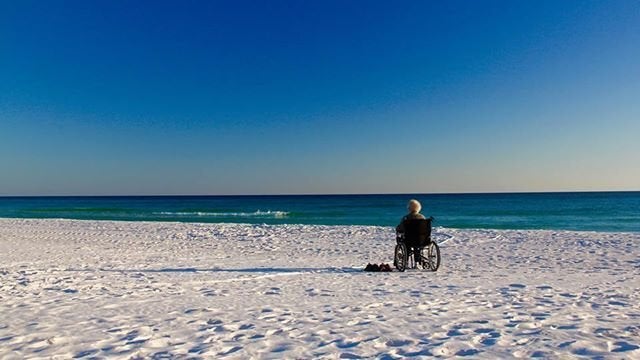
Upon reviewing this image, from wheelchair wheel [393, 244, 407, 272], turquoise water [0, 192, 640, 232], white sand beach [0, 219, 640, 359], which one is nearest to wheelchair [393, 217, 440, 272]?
wheelchair wheel [393, 244, 407, 272]

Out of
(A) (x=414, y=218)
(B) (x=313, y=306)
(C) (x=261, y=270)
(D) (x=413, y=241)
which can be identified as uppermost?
(A) (x=414, y=218)

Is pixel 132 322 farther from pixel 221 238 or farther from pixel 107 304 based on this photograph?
pixel 221 238

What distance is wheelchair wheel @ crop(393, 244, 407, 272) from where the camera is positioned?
30.9 feet

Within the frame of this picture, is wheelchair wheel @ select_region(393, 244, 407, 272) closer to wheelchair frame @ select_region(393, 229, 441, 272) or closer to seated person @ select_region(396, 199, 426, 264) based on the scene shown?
wheelchair frame @ select_region(393, 229, 441, 272)

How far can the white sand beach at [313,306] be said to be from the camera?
4.30 m

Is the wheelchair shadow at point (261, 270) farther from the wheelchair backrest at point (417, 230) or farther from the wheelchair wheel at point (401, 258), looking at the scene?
the wheelchair backrest at point (417, 230)

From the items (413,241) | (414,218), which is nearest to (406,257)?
(413,241)

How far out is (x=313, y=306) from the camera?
6.10 metres

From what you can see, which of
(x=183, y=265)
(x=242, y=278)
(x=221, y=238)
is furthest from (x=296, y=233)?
(x=242, y=278)

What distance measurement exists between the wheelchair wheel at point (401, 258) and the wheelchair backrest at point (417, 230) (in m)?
0.18

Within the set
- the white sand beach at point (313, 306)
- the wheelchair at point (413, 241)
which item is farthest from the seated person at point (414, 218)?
the white sand beach at point (313, 306)

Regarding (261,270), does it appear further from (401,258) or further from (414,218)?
(414,218)

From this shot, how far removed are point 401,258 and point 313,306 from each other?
3769mm

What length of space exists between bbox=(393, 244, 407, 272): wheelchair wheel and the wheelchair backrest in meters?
0.18
